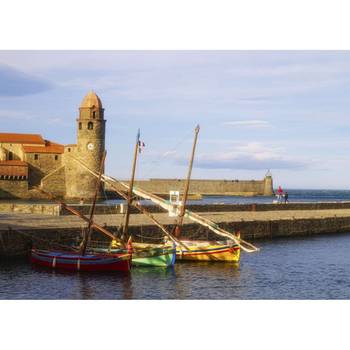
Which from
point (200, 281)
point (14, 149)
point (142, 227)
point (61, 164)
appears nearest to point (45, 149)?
point (61, 164)

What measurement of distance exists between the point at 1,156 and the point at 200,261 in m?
69.1

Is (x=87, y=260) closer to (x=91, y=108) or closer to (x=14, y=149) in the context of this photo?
(x=91, y=108)

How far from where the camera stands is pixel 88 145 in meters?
75.9

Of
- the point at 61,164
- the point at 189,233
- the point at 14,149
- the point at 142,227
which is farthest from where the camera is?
the point at 14,149

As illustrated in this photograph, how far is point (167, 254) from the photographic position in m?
23.5

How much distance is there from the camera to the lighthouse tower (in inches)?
2975

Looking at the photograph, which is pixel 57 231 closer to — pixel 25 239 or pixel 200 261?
pixel 25 239

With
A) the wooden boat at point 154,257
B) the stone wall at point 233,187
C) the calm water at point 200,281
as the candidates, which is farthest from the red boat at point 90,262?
the stone wall at point 233,187

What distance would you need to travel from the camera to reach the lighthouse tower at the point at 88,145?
75562mm

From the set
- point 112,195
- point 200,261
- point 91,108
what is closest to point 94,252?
point 200,261

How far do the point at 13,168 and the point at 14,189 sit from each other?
2.94 meters

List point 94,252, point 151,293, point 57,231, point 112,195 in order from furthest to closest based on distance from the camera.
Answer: point 112,195 < point 57,231 < point 94,252 < point 151,293

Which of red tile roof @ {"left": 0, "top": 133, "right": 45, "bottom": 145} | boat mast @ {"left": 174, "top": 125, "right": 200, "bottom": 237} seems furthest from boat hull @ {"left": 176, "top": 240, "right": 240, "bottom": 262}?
red tile roof @ {"left": 0, "top": 133, "right": 45, "bottom": 145}

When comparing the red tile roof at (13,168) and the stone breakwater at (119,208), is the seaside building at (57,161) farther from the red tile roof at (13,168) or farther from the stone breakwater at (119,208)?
the stone breakwater at (119,208)
